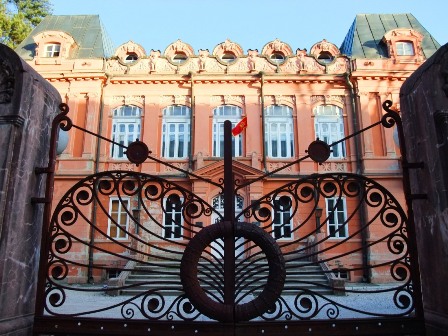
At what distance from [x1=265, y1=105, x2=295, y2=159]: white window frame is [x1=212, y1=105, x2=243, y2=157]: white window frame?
1293 millimetres

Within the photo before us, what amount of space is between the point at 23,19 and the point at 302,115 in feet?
58.6

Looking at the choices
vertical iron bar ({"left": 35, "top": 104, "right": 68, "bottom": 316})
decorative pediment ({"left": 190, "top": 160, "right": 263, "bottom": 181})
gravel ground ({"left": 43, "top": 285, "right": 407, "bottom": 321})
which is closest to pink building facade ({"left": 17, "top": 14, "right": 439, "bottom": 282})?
decorative pediment ({"left": 190, "top": 160, "right": 263, "bottom": 181})

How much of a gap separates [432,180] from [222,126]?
14.7 metres

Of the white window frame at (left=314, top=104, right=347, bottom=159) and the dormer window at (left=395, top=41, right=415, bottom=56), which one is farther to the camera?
the dormer window at (left=395, top=41, right=415, bottom=56)

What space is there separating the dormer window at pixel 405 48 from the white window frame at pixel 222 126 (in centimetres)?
843

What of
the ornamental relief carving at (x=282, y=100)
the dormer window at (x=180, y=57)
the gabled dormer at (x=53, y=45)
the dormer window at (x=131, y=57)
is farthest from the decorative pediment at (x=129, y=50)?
the ornamental relief carving at (x=282, y=100)

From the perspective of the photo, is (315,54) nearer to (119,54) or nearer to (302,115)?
(302,115)

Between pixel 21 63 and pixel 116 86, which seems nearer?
pixel 21 63

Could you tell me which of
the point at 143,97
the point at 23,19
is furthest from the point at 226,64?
the point at 23,19

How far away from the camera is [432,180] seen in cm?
352

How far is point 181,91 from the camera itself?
1838 centimetres

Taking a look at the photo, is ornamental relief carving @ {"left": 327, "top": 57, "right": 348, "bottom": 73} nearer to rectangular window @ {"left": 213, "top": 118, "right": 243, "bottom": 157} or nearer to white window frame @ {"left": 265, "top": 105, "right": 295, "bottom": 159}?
white window frame @ {"left": 265, "top": 105, "right": 295, "bottom": 159}

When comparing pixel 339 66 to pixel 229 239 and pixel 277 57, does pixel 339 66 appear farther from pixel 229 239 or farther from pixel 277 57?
pixel 229 239

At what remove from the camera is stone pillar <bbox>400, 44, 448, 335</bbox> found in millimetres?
3301
